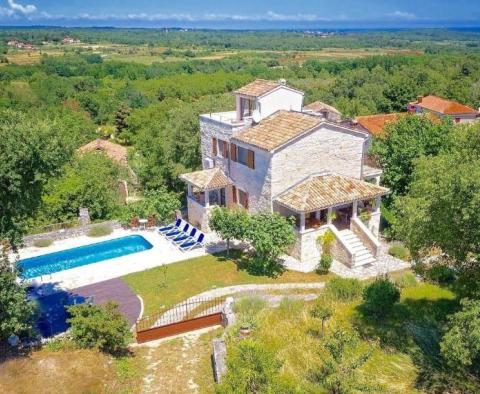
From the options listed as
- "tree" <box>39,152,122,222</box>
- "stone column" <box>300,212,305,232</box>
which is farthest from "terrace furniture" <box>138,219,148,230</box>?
"stone column" <box>300,212,305,232</box>

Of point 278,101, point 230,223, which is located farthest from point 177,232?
point 278,101

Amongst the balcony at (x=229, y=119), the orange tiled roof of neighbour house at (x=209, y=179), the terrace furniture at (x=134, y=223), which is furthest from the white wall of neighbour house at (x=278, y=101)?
the terrace furniture at (x=134, y=223)

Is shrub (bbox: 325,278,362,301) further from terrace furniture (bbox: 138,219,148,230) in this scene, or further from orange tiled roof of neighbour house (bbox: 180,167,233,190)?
terrace furniture (bbox: 138,219,148,230)

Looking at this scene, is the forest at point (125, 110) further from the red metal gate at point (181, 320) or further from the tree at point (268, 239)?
the tree at point (268, 239)

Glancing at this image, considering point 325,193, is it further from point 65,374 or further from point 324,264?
point 65,374

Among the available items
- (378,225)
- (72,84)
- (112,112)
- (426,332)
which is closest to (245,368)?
(426,332)

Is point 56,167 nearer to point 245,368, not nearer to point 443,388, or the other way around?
point 245,368
